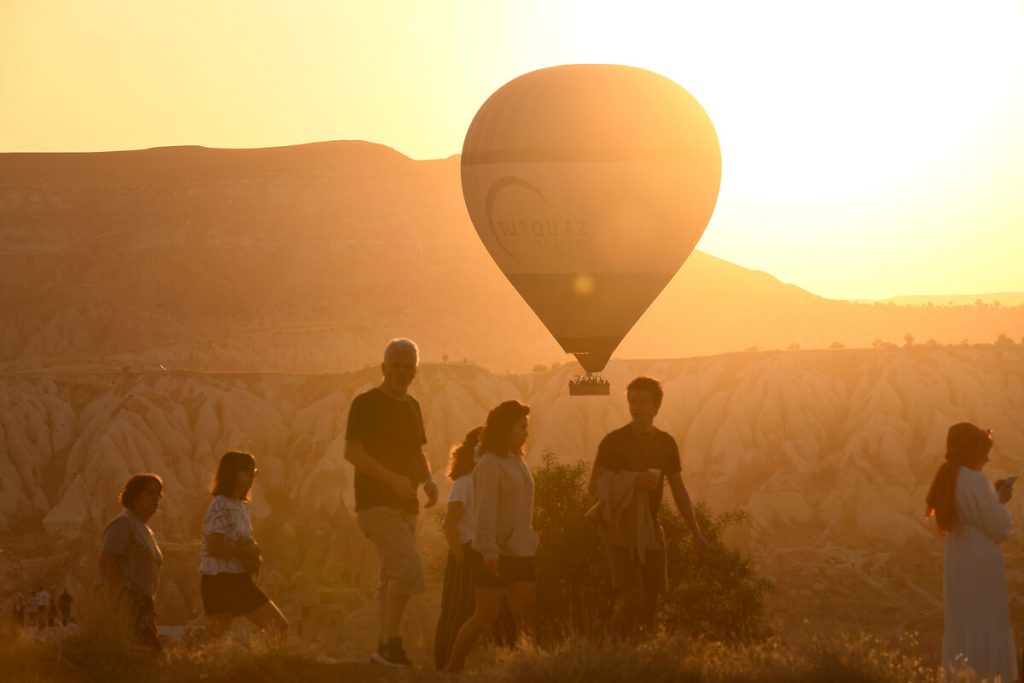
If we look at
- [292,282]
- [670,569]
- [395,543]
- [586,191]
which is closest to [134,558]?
[395,543]

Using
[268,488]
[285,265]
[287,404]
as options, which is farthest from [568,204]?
[285,265]

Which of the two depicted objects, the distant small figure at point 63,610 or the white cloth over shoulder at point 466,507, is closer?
the white cloth over shoulder at point 466,507

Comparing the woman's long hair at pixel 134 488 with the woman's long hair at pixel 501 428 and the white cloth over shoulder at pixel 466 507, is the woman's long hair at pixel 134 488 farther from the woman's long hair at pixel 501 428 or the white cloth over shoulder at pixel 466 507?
the woman's long hair at pixel 501 428

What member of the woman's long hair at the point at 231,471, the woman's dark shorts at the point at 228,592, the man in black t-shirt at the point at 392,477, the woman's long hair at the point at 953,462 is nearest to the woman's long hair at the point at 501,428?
the man in black t-shirt at the point at 392,477

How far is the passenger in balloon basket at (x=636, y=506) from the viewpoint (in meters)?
10.6

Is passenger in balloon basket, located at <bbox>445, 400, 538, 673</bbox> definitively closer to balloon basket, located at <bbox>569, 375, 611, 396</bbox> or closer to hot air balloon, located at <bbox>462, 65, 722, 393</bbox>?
balloon basket, located at <bbox>569, 375, 611, 396</bbox>

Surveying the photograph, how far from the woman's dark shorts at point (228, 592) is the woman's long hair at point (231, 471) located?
0.50 meters

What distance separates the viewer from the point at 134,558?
10.2 metres

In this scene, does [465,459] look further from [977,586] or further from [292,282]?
[292,282]

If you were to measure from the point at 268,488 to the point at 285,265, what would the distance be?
81426 millimetres

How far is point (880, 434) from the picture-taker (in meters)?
69.1

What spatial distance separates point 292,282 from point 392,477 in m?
135

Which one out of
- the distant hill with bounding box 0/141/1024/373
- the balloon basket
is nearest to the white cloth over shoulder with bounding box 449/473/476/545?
the balloon basket

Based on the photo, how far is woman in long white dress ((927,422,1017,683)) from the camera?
9969mm
